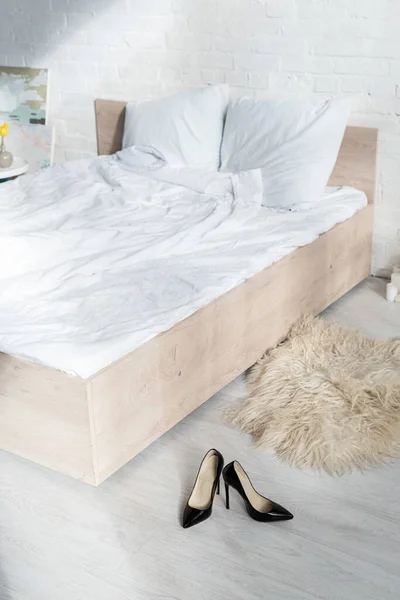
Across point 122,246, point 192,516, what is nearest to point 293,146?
point 122,246

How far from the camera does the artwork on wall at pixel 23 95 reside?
14.4 feet

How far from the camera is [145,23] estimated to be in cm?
389

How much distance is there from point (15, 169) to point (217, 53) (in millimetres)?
1230

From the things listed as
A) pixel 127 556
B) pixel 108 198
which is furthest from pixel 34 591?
pixel 108 198

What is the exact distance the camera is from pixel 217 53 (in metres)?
3.71

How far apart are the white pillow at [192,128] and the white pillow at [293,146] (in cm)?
17

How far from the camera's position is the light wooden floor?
178 centimetres

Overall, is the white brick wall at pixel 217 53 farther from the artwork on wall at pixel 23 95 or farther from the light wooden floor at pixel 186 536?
the light wooden floor at pixel 186 536

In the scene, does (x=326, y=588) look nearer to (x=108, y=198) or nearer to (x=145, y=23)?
(x=108, y=198)

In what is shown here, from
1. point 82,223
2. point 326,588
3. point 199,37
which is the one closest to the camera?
point 326,588

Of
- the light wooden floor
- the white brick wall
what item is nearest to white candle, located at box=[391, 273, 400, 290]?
the white brick wall

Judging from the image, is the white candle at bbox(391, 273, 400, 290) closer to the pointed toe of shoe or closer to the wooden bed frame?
the wooden bed frame

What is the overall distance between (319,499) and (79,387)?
0.72 m

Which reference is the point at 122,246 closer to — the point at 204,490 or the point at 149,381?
the point at 149,381
